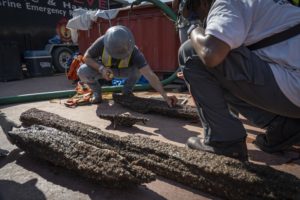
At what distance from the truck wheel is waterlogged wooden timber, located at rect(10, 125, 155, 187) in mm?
6931

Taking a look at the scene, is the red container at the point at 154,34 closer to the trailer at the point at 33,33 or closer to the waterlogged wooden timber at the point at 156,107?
the waterlogged wooden timber at the point at 156,107

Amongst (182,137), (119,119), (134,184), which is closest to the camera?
(134,184)

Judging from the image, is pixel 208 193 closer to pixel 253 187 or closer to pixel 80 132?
pixel 253 187

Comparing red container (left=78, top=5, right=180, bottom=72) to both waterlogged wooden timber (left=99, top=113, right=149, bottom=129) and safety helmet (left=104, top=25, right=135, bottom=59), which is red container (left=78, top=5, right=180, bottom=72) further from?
waterlogged wooden timber (left=99, top=113, right=149, bottom=129)

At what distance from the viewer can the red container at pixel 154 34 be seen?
5.33 meters

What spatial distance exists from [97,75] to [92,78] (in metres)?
0.09

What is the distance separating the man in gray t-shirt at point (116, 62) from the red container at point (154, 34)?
1.52m

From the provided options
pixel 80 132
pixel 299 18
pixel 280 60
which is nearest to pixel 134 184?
pixel 80 132

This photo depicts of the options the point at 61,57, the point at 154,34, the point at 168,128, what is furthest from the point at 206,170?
the point at 61,57

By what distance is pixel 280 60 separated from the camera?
1535 mm

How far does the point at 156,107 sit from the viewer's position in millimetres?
3334

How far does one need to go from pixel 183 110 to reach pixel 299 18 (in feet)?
5.78

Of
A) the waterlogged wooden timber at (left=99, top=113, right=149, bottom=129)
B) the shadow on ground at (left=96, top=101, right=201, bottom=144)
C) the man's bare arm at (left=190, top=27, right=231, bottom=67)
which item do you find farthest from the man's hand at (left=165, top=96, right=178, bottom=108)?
the man's bare arm at (left=190, top=27, right=231, bottom=67)

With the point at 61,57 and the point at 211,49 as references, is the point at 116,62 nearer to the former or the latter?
the point at 211,49
